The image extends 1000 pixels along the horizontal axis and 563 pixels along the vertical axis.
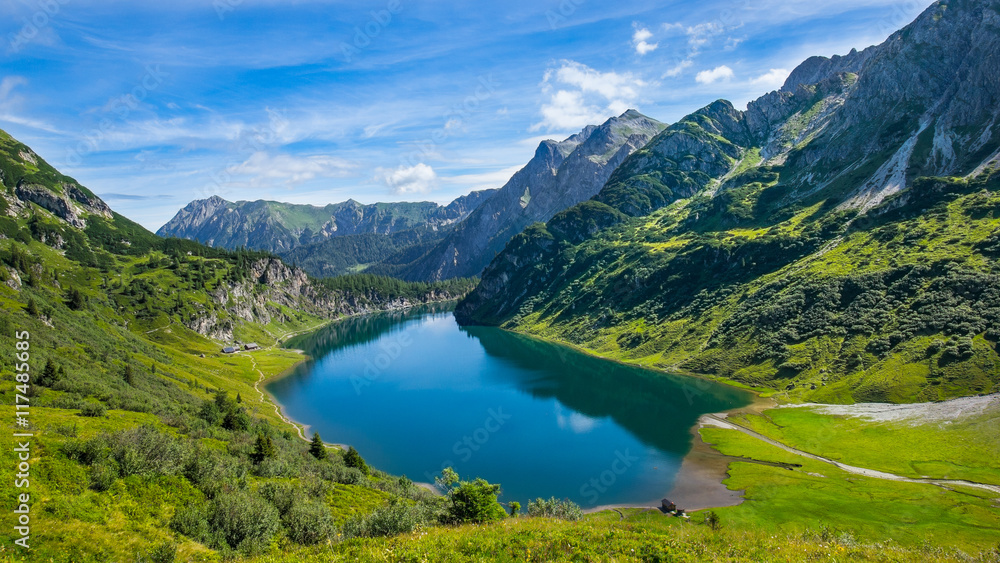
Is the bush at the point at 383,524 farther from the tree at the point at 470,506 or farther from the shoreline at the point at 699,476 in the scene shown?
the shoreline at the point at 699,476

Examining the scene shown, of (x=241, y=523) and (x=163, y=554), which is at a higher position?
(x=163, y=554)

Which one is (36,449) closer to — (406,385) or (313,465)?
(313,465)

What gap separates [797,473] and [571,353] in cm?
11698

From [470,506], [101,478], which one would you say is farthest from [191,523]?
[470,506]

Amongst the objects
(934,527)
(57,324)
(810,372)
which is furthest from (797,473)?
(57,324)

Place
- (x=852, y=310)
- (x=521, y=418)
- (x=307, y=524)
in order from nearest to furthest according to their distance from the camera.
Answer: (x=307, y=524), (x=521, y=418), (x=852, y=310)

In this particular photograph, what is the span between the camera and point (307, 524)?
31219 millimetres

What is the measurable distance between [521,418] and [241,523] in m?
82.6

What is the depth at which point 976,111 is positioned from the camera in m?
186

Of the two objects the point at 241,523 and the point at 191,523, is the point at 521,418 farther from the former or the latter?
the point at 191,523

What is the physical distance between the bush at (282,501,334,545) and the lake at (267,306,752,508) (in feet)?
127


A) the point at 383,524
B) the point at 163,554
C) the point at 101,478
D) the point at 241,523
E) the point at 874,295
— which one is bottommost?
the point at 874,295

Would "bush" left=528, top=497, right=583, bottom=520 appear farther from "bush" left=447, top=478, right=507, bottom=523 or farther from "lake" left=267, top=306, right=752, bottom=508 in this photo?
"lake" left=267, top=306, right=752, bottom=508

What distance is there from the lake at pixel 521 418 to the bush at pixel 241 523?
43544 millimetres
